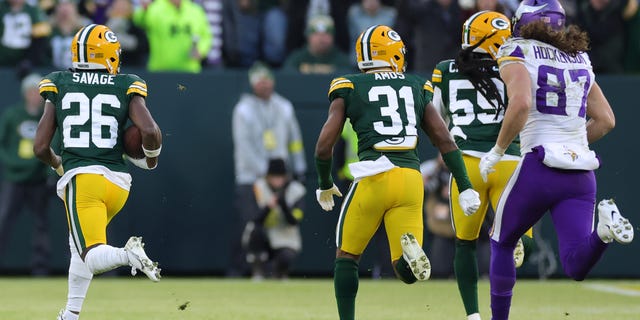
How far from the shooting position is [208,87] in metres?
14.2

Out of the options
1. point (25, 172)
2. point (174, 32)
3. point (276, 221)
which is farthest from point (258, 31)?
point (25, 172)

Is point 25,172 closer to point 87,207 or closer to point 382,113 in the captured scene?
point 87,207

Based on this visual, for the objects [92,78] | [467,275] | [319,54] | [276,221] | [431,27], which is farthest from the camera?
[319,54]

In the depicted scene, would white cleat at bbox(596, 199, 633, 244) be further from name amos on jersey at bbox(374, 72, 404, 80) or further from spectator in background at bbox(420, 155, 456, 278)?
spectator in background at bbox(420, 155, 456, 278)

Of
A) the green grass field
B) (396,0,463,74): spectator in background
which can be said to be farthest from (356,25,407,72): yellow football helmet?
(396,0,463,74): spectator in background

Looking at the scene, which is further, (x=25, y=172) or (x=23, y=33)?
(x=23, y=33)

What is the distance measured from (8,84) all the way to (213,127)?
2377mm

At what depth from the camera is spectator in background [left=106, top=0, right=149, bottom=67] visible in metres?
13.9

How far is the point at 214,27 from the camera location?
48.1 feet

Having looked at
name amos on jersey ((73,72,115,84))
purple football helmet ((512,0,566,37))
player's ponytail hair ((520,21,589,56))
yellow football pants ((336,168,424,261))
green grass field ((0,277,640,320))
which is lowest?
green grass field ((0,277,640,320))

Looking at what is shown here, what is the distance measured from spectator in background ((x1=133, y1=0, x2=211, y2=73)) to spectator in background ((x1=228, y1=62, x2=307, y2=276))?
85 centimetres

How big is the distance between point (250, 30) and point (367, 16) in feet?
4.66

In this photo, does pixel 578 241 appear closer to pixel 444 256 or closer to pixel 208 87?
pixel 444 256

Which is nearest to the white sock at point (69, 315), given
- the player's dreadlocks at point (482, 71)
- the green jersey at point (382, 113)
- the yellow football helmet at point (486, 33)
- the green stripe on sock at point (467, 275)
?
Result: the green jersey at point (382, 113)
